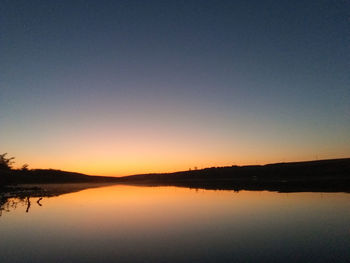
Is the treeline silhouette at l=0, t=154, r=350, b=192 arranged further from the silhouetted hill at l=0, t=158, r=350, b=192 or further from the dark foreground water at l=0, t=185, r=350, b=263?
the dark foreground water at l=0, t=185, r=350, b=263

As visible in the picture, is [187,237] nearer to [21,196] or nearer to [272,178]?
[21,196]

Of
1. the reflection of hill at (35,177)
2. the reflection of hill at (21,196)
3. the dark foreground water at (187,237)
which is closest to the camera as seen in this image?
the dark foreground water at (187,237)

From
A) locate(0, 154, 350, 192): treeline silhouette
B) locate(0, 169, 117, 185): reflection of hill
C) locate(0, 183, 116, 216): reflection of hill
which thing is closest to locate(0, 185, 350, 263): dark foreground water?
locate(0, 183, 116, 216): reflection of hill

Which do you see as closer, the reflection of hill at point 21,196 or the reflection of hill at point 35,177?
the reflection of hill at point 21,196

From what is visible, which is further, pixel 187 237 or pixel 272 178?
pixel 272 178

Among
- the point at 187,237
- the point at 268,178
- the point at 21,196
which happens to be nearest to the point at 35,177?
the point at 21,196

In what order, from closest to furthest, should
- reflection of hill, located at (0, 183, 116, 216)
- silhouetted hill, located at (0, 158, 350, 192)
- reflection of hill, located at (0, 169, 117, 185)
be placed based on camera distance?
reflection of hill, located at (0, 183, 116, 216), silhouetted hill, located at (0, 158, 350, 192), reflection of hill, located at (0, 169, 117, 185)

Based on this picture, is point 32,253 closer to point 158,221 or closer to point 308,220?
point 158,221

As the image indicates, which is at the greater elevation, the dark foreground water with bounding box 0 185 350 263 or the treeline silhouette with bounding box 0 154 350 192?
the treeline silhouette with bounding box 0 154 350 192

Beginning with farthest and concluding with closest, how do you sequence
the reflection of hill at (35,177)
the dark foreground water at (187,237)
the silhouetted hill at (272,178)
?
the reflection of hill at (35,177), the silhouetted hill at (272,178), the dark foreground water at (187,237)

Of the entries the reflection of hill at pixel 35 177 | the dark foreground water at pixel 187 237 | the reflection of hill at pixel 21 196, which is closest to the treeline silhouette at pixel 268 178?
the reflection of hill at pixel 35 177

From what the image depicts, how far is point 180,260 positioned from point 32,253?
8895 mm

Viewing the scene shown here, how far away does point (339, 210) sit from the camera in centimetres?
2722

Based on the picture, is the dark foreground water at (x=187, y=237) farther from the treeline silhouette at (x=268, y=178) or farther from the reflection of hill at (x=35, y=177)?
the reflection of hill at (x=35, y=177)
